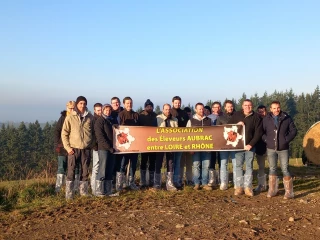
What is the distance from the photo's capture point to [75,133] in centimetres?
810

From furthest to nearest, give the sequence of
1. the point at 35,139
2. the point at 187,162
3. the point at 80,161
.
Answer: the point at 35,139
the point at 187,162
the point at 80,161

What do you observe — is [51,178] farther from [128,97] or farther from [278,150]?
[278,150]

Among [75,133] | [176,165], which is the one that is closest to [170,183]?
[176,165]

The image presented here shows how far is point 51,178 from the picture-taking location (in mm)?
10414

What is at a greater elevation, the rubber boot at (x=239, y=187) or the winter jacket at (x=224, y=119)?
the winter jacket at (x=224, y=119)

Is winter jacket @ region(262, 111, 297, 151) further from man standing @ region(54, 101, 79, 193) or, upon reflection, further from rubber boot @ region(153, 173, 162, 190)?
man standing @ region(54, 101, 79, 193)

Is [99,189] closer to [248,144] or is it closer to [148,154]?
[148,154]

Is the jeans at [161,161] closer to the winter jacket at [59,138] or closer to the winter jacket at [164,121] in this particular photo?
the winter jacket at [164,121]

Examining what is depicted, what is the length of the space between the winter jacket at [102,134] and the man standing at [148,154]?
1188mm

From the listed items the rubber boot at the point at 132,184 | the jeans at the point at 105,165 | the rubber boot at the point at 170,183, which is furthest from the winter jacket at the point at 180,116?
the jeans at the point at 105,165

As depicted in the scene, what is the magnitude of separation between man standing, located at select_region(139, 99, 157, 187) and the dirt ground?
123 cm

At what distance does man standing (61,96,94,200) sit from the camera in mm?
8094

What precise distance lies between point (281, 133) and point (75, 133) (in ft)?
15.7

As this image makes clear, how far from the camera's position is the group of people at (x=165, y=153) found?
8109 millimetres
